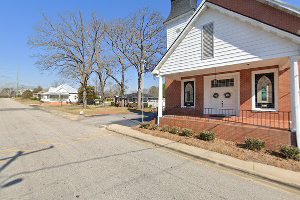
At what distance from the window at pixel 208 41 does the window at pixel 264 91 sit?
299 centimetres

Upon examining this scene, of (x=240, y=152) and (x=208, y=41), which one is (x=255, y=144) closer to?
(x=240, y=152)

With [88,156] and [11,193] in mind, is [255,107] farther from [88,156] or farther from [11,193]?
[11,193]

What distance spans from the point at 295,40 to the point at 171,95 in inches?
369

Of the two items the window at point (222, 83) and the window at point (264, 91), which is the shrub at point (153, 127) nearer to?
the window at point (222, 83)

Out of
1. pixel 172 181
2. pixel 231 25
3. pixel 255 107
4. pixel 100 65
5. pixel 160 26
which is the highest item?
pixel 160 26

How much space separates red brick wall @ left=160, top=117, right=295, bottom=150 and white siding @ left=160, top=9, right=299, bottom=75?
288cm

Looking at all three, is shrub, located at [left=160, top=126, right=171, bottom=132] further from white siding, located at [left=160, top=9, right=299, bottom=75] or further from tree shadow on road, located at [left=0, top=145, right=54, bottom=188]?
tree shadow on road, located at [left=0, top=145, right=54, bottom=188]

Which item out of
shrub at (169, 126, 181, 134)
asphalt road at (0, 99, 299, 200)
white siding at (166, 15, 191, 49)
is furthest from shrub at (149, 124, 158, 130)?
white siding at (166, 15, 191, 49)

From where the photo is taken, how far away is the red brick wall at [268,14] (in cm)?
810

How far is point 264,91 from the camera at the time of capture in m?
9.73

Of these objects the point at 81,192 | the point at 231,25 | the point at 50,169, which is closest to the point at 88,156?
the point at 50,169

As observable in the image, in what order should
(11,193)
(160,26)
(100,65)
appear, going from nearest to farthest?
(11,193)
(160,26)
(100,65)

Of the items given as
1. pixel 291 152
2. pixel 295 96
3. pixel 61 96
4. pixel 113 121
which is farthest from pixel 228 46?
pixel 61 96

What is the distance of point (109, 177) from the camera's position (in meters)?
4.80
